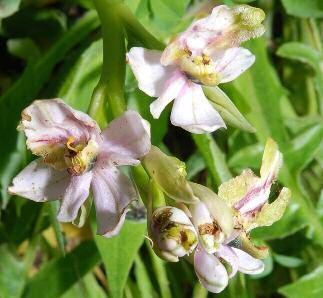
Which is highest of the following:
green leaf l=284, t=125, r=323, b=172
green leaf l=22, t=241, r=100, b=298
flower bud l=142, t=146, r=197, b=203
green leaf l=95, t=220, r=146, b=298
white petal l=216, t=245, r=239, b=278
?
flower bud l=142, t=146, r=197, b=203

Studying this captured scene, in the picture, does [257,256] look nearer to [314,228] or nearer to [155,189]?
[155,189]

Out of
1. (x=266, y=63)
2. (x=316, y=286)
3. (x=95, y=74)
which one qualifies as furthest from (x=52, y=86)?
(x=316, y=286)

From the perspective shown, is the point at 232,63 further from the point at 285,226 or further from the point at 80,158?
the point at 285,226

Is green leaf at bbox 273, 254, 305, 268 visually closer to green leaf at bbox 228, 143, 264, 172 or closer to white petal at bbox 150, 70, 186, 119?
green leaf at bbox 228, 143, 264, 172

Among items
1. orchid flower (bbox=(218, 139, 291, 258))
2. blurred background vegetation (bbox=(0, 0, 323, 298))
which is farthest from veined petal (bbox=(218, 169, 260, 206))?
blurred background vegetation (bbox=(0, 0, 323, 298))

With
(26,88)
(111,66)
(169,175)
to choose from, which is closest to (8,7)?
(26,88)

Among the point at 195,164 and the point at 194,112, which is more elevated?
the point at 194,112

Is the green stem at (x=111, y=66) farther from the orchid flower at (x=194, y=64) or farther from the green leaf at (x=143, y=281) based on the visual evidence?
the green leaf at (x=143, y=281)
